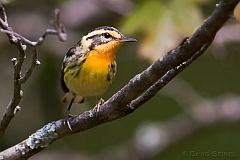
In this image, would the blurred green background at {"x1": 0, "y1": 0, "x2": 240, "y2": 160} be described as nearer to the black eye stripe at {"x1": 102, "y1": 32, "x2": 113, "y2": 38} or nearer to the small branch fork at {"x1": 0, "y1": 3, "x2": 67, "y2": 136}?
the black eye stripe at {"x1": 102, "y1": 32, "x2": 113, "y2": 38}

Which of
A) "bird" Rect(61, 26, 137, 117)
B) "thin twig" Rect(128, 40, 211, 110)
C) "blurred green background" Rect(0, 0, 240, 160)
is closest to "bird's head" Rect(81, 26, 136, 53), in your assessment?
"bird" Rect(61, 26, 137, 117)

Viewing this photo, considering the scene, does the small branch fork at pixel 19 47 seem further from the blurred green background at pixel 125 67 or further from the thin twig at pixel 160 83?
the blurred green background at pixel 125 67

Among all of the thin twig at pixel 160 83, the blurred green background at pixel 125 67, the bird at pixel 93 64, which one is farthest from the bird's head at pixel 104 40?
the thin twig at pixel 160 83

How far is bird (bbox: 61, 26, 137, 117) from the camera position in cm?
372

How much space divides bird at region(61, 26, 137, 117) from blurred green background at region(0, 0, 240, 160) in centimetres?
34

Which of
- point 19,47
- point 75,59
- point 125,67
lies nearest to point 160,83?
point 19,47

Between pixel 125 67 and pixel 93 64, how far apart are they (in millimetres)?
2641

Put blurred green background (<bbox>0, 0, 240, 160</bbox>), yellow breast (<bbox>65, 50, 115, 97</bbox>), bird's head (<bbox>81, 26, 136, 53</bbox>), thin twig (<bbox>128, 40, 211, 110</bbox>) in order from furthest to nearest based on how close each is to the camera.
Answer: blurred green background (<bbox>0, 0, 240, 160</bbox>) < bird's head (<bbox>81, 26, 136, 53</bbox>) < yellow breast (<bbox>65, 50, 115, 97</bbox>) < thin twig (<bbox>128, 40, 211, 110</bbox>)

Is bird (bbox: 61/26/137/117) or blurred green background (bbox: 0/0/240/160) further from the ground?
blurred green background (bbox: 0/0/240/160)

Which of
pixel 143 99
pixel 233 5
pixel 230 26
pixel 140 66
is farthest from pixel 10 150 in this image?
pixel 140 66

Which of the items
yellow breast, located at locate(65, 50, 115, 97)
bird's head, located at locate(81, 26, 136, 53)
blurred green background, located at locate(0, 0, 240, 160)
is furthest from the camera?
blurred green background, located at locate(0, 0, 240, 160)

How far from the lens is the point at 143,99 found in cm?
267

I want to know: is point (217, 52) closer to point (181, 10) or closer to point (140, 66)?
point (181, 10)

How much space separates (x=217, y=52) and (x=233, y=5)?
110 inches
